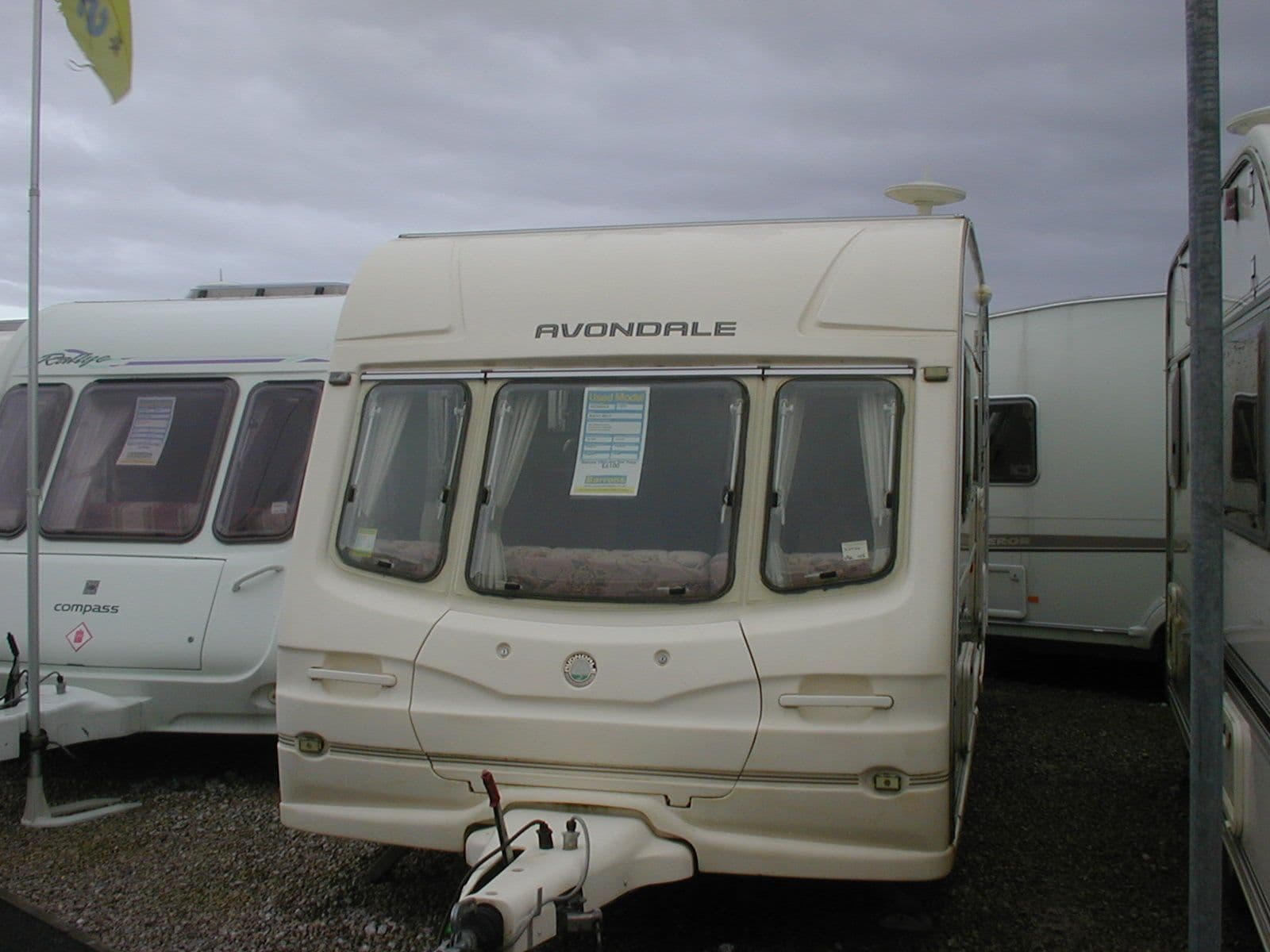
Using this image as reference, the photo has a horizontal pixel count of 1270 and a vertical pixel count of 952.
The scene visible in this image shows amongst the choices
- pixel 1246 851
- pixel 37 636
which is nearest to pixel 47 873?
pixel 37 636

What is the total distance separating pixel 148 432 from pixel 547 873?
14.6ft

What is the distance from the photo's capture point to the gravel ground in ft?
15.4

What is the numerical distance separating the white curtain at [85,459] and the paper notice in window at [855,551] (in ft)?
14.9

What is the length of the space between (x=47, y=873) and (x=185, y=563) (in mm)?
1742

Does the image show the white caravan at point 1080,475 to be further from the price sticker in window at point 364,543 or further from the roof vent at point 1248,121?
the price sticker in window at point 364,543

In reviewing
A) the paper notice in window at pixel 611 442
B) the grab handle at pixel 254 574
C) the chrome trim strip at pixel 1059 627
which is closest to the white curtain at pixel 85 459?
the grab handle at pixel 254 574

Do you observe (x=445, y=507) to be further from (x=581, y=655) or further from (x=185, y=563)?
(x=185, y=563)

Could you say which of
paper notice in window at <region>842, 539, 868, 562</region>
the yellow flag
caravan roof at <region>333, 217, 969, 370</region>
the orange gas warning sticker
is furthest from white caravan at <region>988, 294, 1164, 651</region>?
the yellow flag

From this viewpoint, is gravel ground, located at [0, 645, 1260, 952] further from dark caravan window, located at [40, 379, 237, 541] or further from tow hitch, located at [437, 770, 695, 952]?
dark caravan window, located at [40, 379, 237, 541]

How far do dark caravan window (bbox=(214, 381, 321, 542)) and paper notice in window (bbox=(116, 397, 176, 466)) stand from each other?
1.53ft

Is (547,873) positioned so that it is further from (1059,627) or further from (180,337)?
(1059,627)

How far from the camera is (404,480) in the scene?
15.8ft

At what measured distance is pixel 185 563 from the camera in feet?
21.9

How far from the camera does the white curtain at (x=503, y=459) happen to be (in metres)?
4.62
